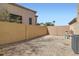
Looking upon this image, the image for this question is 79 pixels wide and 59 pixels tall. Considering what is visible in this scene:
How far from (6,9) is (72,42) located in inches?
222

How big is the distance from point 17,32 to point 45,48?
341cm

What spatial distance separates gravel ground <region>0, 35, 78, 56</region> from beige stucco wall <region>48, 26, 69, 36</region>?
395 millimetres

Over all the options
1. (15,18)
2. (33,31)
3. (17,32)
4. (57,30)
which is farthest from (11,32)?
(57,30)

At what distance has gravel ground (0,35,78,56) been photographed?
34.2 feet

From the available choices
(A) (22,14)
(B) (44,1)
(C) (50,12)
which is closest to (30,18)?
(A) (22,14)

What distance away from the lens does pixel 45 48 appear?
437 inches

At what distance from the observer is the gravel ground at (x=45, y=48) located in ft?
34.2

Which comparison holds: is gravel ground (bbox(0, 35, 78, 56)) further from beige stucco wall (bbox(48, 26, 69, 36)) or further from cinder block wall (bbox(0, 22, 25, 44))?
cinder block wall (bbox(0, 22, 25, 44))

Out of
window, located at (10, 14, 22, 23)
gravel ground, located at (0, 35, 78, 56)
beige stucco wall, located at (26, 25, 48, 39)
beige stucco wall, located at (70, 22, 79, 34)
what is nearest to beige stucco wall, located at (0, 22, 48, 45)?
beige stucco wall, located at (26, 25, 48, 39)

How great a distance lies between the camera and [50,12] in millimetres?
11367

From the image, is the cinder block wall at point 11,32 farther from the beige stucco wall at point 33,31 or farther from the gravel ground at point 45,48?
the gravel ground at point 45,48

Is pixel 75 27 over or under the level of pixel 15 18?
under

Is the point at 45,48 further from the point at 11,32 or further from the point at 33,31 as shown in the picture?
the point at 33,31

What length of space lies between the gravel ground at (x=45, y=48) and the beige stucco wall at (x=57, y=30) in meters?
0.40
